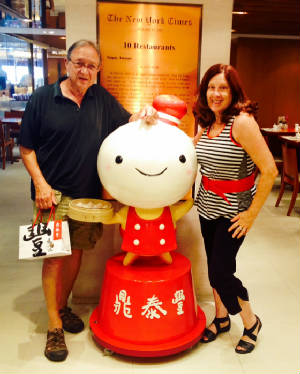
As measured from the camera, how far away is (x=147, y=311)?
2.21 m

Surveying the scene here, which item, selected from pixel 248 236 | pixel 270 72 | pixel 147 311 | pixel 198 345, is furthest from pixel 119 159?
pixel 270 72

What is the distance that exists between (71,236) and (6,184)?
436 cm

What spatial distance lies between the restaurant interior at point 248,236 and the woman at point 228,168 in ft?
1.40

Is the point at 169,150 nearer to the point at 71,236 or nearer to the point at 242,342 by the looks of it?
the point at 71,236

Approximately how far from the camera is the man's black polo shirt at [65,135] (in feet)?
7.39

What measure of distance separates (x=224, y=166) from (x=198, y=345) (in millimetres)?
1076

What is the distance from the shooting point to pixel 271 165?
6.68 ft

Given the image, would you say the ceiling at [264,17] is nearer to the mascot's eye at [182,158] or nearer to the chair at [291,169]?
the chair at [291,169]

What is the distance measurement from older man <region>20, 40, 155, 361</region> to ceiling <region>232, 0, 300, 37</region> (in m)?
4.84

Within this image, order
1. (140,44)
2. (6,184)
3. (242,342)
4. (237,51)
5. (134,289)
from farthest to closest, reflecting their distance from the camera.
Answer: (237,51), (6,184), (140,44), (242,342), (134,289)

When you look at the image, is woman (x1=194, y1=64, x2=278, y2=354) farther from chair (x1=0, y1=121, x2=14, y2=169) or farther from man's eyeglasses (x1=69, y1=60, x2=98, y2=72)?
chair (x1=0, y1=121, x2=14, y2=169)

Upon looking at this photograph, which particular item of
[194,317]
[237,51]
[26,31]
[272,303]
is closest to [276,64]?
[237,51]

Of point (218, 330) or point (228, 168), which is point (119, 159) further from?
point (218, 330)

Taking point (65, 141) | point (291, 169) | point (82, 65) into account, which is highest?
point (82, 65)
